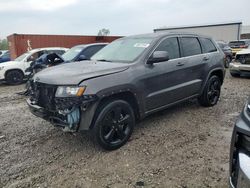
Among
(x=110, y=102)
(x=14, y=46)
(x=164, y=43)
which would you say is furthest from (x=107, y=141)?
(x=14, y=46)

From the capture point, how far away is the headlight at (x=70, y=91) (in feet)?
11.3

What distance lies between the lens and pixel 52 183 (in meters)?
3.20

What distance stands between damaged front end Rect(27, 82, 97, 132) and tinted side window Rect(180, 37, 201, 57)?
2523 millimetres

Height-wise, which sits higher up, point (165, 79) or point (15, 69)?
point (165, 79)

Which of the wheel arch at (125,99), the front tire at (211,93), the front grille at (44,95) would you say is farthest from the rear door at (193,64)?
the front grille at (44,95)

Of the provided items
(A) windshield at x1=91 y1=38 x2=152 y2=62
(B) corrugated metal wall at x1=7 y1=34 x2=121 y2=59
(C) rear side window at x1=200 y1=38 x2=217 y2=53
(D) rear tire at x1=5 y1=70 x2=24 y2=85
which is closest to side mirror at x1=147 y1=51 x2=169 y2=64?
(A) windshield at x1=91 y1=38 x2=152 y2=62

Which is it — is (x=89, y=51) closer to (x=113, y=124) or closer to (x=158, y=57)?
(x=158, y=57)

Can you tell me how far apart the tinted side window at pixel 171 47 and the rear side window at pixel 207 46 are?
1.02m

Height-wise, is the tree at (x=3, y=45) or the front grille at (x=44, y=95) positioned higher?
the tree at (x=3, y=45)

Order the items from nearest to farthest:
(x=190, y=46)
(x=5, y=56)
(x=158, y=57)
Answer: (x=158, y=57), (x=190, y=46), (x=5, y=56)

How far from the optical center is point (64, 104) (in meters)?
3.51

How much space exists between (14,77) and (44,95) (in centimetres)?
817

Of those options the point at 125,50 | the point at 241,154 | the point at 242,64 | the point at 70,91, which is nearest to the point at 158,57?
the point at 125,50

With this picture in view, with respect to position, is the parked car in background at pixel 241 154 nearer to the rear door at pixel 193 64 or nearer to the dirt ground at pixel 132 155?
the dirt ground at pixel 132 155
